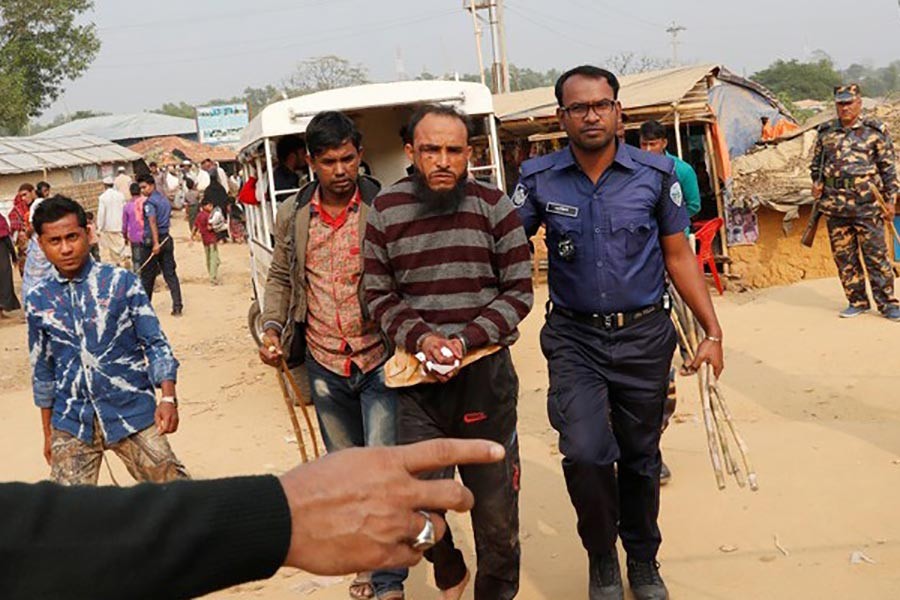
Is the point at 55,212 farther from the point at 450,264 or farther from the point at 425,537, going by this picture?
the point at 425,537

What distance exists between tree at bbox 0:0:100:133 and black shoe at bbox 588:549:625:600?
99.3 feet

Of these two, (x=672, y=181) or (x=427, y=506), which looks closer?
(x=427, y=506)

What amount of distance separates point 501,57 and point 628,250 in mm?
24897

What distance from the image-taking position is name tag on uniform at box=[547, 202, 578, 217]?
3949mm

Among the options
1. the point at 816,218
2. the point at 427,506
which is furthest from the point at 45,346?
the point at 816,218

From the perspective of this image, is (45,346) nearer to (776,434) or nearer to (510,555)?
(510,555)

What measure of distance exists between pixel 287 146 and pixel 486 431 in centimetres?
475

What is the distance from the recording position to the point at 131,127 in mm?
52656

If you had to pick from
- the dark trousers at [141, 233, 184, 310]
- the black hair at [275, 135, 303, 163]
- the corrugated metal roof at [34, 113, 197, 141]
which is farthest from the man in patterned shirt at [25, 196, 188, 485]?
the corrugated metal roof at [34, 113, 197, 141]

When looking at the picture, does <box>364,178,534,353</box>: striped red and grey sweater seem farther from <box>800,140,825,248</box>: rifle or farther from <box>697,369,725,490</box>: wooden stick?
<box>800,140,825,248</box>: rifle

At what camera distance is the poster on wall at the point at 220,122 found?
44.1 m

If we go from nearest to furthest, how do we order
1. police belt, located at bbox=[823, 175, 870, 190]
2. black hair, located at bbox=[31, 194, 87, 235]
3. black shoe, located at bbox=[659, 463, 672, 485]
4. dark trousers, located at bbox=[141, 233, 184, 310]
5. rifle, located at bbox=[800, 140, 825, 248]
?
black hair, located at bbox=[31, 194, 87, 235]
black shoe, located at bbox=[659, 463, 672, 485]
police belt, located at bbox=[823, 175, 870, 190]
rifle, located at bbox=[800, 140, 825, 248]
dark trousers, located at bbox=[141, 233, 184, 310]

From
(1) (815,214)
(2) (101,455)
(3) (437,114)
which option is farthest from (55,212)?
(1) (815,214)

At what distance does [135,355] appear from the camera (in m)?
4.52
